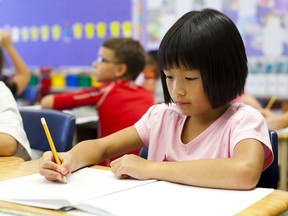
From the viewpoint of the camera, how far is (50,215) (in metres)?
0.84

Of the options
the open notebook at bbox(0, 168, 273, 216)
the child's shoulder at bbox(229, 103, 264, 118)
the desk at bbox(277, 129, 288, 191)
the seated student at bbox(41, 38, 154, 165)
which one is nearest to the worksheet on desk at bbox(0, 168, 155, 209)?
the open notebook at bbox(0, 168, 273, 216)

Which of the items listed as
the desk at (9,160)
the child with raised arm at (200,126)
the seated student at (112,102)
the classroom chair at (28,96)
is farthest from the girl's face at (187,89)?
the classroom chair at (28,96)

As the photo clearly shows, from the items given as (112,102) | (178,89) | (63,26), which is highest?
(178,89)

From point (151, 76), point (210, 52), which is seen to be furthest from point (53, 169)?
point (151, 76)

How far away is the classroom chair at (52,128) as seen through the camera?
1680mm

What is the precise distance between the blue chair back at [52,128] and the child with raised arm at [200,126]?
14.9 inches

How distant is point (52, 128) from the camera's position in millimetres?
1734

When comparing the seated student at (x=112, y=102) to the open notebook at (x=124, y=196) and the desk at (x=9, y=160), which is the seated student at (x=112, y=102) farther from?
the open notebook at (x=124, y=196)

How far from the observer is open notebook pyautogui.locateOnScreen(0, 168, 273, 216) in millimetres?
839

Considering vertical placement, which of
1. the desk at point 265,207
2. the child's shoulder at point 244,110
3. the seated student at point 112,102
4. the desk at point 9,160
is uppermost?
the child's shoulder at point 244,110

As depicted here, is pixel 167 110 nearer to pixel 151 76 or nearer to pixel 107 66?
pixel 107 66

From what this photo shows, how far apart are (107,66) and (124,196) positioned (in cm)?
176

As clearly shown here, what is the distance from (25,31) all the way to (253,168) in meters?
4.82

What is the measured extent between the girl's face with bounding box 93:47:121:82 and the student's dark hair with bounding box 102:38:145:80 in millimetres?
24
